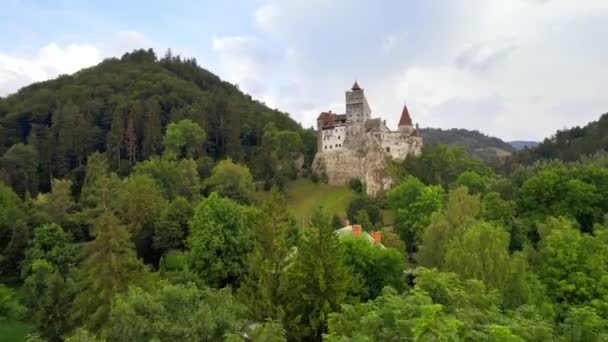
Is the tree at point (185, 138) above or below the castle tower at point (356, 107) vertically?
below

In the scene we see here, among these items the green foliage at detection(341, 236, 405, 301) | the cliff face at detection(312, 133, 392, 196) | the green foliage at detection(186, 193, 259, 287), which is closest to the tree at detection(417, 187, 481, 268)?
the green foliage at detection(341, 236, 405, 301)

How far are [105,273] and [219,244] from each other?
11.0 m

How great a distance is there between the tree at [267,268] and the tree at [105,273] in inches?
263

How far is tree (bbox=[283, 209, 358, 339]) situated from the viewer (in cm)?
2409

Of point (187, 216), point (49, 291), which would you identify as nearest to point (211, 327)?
point (49, 291)

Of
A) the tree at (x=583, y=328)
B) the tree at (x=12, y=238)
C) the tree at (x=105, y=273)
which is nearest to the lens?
the tree at (x=583, y=328)

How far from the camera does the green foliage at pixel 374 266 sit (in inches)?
1180

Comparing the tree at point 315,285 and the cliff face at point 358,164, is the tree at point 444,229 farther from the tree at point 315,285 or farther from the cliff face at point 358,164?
the cliff face at point 358,164

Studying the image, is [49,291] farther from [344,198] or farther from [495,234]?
[344,198]

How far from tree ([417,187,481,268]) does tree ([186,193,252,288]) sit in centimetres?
1348

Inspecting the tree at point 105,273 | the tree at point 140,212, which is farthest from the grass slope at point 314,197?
the tree at point 105,273

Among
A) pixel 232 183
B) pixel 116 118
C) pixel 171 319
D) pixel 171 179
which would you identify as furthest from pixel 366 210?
pixel 116 118

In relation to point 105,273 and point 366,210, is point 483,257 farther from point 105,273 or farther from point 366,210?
point 366,210

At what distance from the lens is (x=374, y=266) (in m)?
30.4
